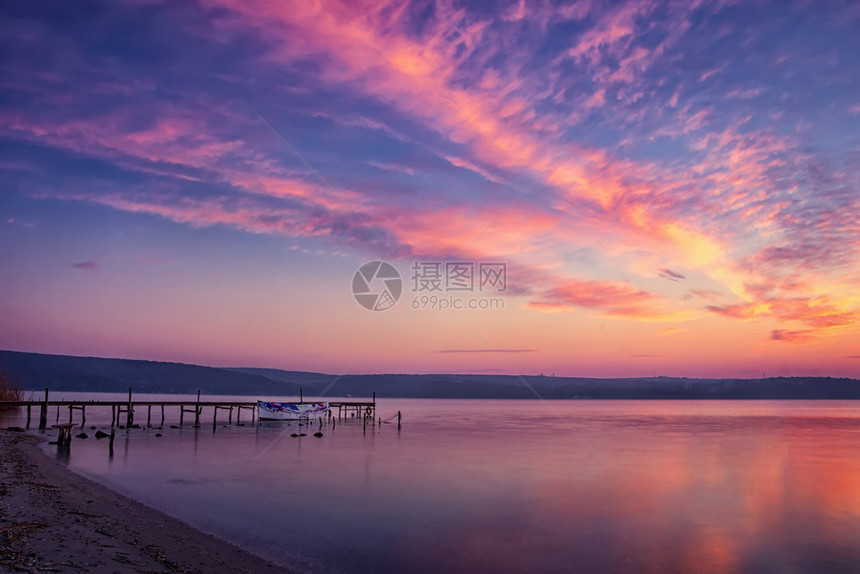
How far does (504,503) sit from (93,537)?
1750 cm

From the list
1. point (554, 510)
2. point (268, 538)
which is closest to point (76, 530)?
point (268, 538)

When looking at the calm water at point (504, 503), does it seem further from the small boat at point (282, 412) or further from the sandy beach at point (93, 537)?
the small boat at point (282, 412)

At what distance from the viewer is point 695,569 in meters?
17.6

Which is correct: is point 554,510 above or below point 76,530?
below

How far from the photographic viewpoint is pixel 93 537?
14.0m

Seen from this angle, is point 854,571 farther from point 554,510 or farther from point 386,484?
point 386,484

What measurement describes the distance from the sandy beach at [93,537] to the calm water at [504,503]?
5.12ft

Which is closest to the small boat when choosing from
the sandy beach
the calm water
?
the calm water

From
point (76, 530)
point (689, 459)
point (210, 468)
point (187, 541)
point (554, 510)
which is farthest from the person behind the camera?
point (689, 459)

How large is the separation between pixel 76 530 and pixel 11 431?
42.6 m

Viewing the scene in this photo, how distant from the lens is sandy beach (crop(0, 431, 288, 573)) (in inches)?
467

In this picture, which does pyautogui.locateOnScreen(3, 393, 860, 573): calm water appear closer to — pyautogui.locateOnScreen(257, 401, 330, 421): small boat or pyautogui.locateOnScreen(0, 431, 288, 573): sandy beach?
pyautogui.locateOnScreen(0, 431, 288, 573): sandy beach

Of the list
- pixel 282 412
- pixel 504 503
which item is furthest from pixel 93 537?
pixel 282 412

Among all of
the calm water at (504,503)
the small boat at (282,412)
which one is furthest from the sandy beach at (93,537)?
the small boat at (282,412)
